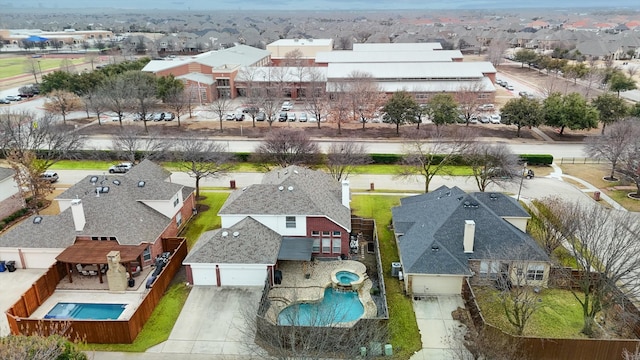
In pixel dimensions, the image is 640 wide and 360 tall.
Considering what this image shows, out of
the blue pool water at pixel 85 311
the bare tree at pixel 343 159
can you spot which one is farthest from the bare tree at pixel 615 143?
the blue pool water at pixel 85 311

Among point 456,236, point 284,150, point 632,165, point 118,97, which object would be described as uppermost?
point 118,97

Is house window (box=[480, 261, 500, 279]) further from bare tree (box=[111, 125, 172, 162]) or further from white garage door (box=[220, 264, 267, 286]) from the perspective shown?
bare tree (box=[111, 125, 172, 162])

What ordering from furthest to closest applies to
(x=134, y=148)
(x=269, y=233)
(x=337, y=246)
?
(x=134, y=148) < (x=337, y=246) < (x=269, y=233)

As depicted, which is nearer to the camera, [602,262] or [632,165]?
[602,262]

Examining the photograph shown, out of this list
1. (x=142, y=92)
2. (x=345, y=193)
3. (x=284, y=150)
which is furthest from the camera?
(x=142, y=92)

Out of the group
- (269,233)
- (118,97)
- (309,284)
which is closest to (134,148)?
(118,97)

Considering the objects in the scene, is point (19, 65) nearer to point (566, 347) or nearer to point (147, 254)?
point (147, 254)

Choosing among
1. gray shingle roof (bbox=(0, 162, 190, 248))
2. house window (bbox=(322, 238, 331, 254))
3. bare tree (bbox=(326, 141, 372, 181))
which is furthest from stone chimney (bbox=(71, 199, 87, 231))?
bare tree (bbox=(326, 141, 372, 181))
